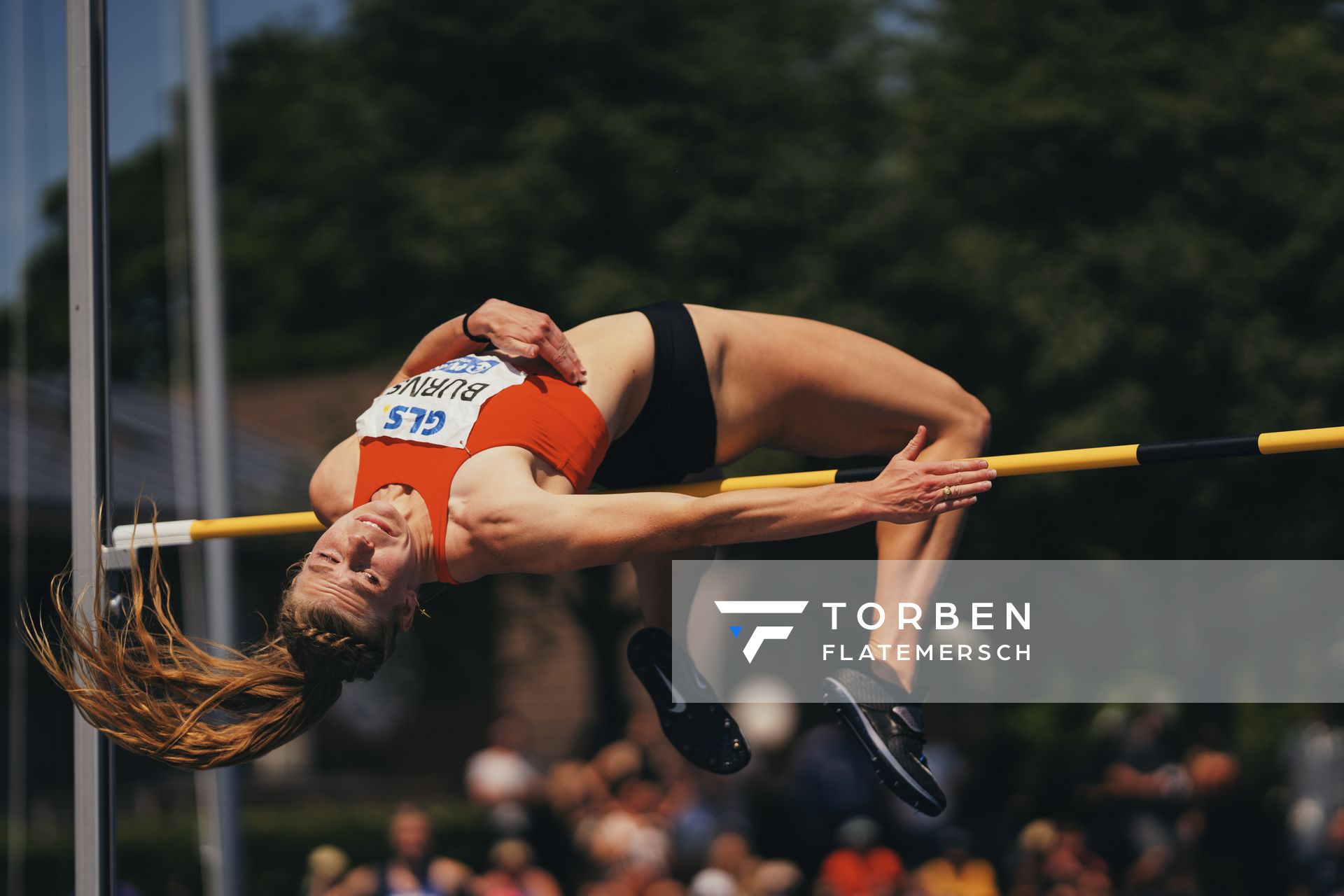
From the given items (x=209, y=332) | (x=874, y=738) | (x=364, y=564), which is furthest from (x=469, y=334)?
(x=209, y=332)

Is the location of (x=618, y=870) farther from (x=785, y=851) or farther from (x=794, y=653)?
(x=794, y=653)

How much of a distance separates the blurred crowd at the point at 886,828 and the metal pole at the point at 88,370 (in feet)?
12.9

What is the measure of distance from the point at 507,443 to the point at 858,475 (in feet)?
2.71

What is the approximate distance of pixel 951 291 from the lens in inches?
423

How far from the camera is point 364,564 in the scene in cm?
371

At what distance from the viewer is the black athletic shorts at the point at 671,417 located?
13.0ft

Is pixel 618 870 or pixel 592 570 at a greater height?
pixel 592 570

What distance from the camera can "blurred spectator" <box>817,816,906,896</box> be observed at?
8.35 meters

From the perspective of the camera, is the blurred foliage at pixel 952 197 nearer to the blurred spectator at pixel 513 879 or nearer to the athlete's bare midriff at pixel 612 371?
the blurred spectator at pixel 513 879

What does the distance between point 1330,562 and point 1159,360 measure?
1.64m

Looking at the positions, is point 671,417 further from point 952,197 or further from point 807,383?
point 952,197

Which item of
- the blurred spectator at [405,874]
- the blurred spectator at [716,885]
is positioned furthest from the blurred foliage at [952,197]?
the blurred spectator at [405,874]

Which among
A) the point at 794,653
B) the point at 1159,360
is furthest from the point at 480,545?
the point at 794,653

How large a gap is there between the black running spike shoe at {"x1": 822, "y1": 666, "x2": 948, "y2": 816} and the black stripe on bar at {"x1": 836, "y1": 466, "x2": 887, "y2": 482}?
1.75 ft
